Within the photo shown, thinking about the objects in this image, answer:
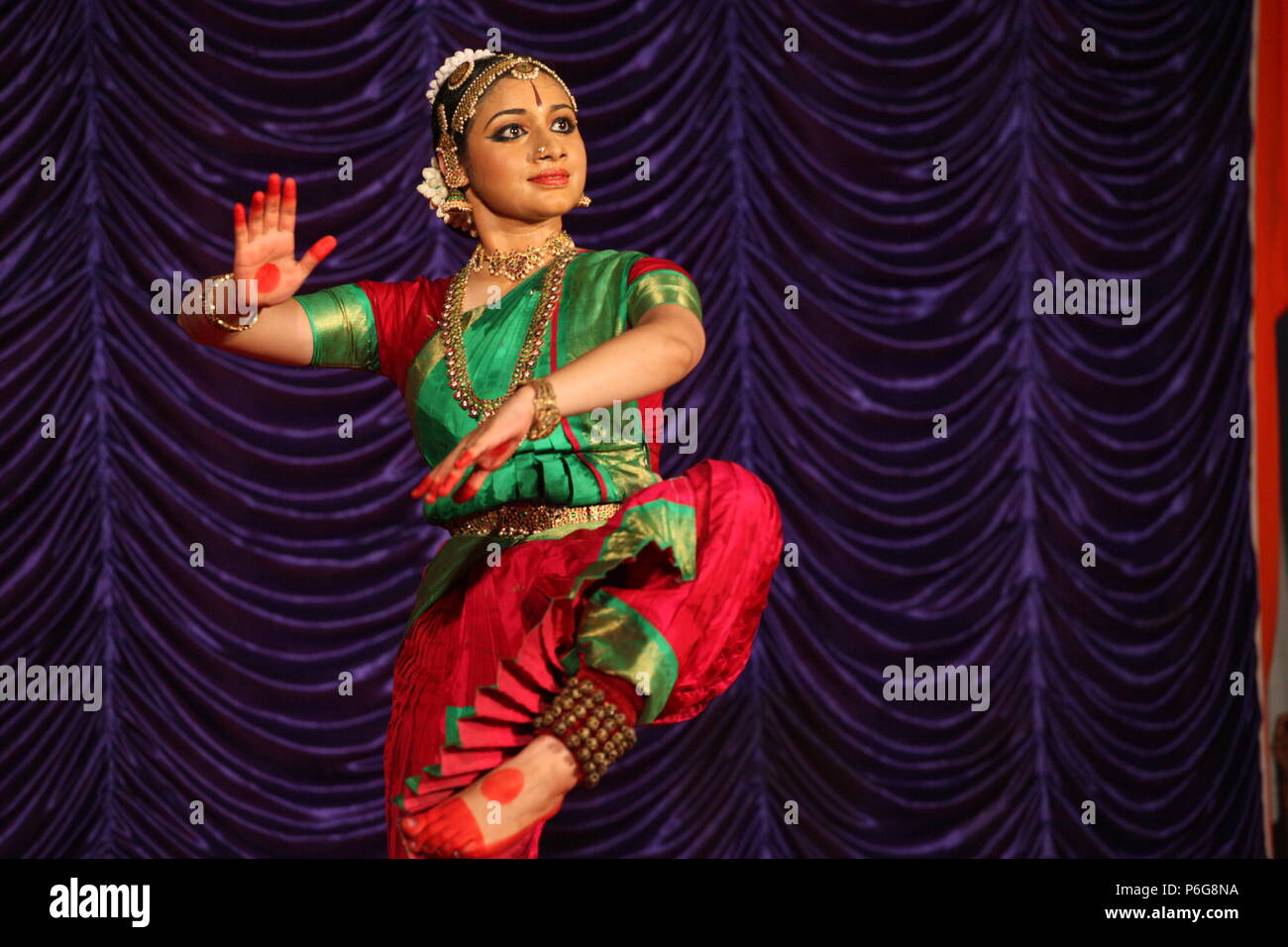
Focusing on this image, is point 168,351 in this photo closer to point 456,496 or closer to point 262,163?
point 262,163

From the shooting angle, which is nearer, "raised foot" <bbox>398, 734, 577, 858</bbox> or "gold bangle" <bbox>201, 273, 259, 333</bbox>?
"raised foot" <bbox>398, 734, 577, 858</bbox>

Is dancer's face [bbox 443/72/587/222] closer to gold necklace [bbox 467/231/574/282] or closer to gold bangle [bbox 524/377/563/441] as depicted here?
gold necklace [bbox 467/231/574/282]

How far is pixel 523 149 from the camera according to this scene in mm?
2619

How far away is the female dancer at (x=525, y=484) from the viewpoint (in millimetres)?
2113

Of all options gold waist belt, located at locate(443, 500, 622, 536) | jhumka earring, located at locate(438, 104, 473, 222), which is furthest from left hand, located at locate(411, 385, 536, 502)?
jhumka earring, located at locate(438, 104, 473, 222)

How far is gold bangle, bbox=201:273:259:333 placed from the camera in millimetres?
2537

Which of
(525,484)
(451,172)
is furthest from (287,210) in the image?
(525,484)

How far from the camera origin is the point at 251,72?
15.2 ft

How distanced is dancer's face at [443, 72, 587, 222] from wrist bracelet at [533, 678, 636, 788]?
87 centimetres

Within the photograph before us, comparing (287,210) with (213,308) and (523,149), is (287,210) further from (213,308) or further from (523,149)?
(523,149)

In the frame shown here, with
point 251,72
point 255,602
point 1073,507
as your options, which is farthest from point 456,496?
point 1073,507

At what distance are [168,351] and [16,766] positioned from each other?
1196 millimetres

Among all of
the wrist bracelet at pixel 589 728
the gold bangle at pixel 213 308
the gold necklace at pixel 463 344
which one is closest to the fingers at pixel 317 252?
the gold bangle at pixel 213 308

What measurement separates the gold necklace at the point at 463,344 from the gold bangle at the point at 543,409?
0.26m
